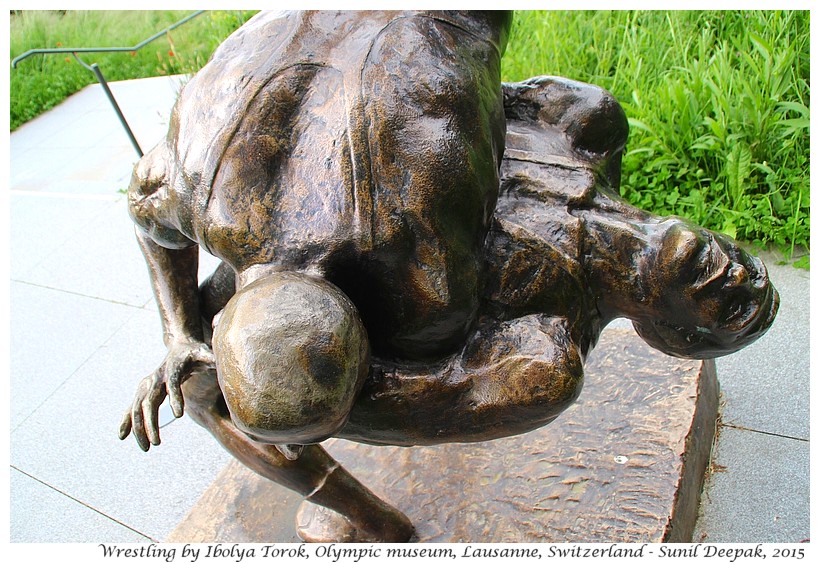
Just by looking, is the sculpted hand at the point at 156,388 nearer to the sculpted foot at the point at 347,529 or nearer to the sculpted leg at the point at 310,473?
the sculpted leg at the point at 310,473

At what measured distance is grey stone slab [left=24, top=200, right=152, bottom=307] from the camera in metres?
3.54

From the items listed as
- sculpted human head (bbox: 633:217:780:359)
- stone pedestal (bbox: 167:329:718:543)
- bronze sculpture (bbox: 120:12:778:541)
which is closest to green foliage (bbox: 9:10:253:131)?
stone pedestal (bbox: 167:329:718:543)

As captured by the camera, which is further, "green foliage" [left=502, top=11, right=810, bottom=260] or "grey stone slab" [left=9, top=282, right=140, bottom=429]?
"grey stone slab" [left=9, top=282, right=140, bottom=429]

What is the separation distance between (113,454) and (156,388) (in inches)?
56.3

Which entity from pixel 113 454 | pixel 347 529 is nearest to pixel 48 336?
pixel 113 454

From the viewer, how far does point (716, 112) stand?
9.90ft

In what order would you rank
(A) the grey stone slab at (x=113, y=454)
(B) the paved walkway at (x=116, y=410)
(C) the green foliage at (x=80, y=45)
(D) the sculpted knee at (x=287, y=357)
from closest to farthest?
(D) the sculpted knee at (x=287, y=357), (B) the paved walkway at (x=116, y=410), (A) the grey stone slab at (x=113, y=454), (C) the green foliage at (x=80, y=45)

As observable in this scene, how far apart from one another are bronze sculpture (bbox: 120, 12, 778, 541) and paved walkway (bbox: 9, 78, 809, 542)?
84 centimetres

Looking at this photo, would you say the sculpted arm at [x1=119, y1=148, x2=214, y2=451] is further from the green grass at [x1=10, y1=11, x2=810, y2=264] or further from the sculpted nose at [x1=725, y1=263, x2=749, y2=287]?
the green grass at [x1=10, y1=11, x2=810, y2=264]

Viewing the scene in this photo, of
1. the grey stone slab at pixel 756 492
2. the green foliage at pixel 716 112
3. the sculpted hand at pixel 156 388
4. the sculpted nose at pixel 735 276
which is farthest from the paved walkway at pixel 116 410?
the sculpted hand at pixel 156 388

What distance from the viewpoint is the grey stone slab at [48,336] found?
301 centimetres

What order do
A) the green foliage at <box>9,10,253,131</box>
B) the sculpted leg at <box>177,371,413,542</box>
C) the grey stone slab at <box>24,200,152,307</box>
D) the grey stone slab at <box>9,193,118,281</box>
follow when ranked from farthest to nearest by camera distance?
the green foliage at <box>9,10,253,131</box>
the grey stone slab at <box>9,193,118,281</box>
the grey stone slab at <box>24,200,152,307</box>
the sculpted leg at <box>177,371,413,542</box>

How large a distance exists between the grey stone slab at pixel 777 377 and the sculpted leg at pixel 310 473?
1.16 m

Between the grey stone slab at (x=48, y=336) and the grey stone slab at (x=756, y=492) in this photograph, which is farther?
the grey stone slab at (x=48, y=336)
